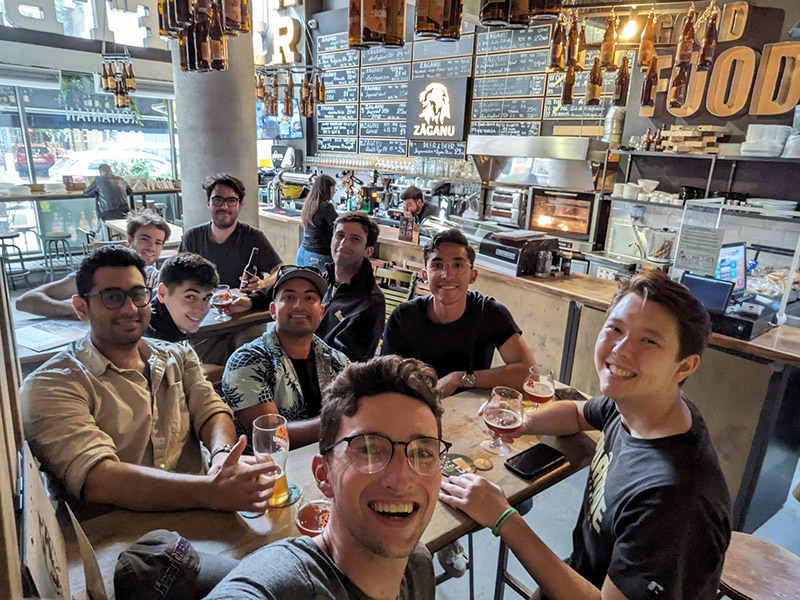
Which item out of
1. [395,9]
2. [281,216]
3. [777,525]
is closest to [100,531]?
[395,9]

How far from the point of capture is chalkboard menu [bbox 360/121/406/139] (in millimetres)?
8280

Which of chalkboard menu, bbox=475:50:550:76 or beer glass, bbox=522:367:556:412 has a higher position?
chalkboard menu, bbox=475:50:550:76

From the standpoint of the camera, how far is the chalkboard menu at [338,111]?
9.01 meters

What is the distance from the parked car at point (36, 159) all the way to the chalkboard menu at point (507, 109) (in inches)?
286

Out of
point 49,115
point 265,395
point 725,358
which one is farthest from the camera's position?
point 49,115

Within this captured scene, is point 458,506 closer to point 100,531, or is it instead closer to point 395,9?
point 100,531

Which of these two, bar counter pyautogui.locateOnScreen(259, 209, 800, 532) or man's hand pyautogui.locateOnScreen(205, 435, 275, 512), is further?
bar counter pyautogui.locateOnScreen(259, 209, 800, 532)

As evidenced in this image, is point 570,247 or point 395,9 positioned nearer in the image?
point 395,9

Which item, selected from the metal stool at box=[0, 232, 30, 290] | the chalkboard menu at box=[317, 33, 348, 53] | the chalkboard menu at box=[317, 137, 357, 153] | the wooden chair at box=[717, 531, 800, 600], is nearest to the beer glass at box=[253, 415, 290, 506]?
the wooden chair at box=[717, 531, 800, 600]

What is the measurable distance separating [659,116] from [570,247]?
167 cm

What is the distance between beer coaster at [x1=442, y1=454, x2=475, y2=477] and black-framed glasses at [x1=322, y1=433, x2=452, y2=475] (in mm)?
583

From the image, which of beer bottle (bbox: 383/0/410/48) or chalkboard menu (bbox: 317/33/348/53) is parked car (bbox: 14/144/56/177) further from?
beer bottle (bbox: 383/0/410/48)

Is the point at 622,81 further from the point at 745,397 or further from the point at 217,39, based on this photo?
the point at 217,39

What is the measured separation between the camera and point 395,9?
193 cm
